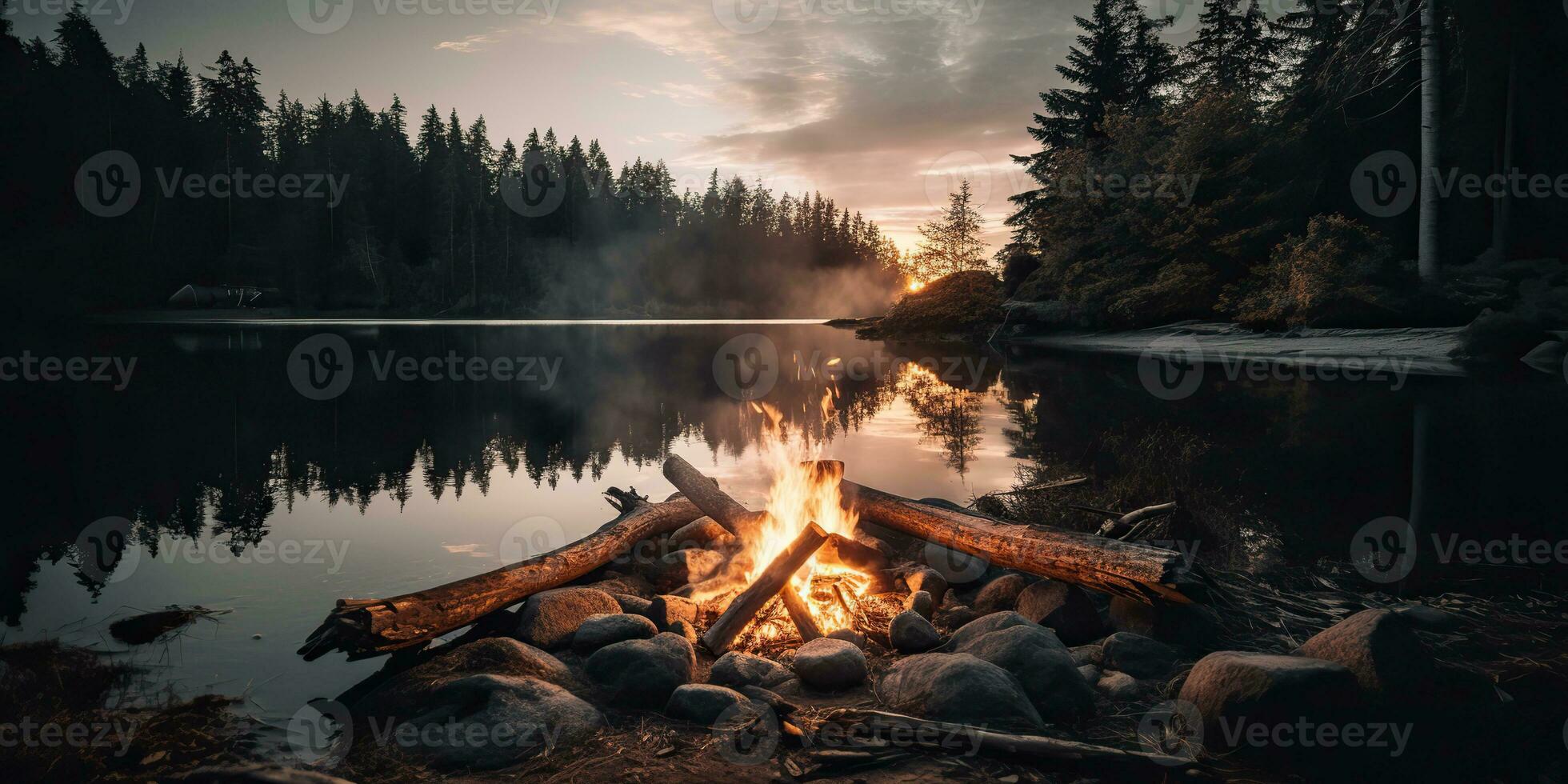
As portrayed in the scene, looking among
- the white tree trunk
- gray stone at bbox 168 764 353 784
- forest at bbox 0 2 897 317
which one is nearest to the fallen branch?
gray stone at bbox 168 764 353 784

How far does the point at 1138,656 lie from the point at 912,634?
1.62 metres

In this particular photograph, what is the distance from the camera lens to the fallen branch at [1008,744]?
3.93 m

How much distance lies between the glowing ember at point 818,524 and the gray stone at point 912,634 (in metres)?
0.51

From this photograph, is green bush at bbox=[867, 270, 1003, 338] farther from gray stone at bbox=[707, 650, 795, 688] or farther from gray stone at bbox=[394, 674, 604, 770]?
gray stone at bbox=[394, 674, 604, 770]

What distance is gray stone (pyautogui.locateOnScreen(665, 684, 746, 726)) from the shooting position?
15.1 ft

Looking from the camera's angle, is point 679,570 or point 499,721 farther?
point 679,570

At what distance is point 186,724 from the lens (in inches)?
175

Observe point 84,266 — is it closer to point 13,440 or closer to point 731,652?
point 13,440

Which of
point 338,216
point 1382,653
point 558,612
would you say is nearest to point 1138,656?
point 1382,653

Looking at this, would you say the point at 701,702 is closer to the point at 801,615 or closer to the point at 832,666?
the point at 832,666

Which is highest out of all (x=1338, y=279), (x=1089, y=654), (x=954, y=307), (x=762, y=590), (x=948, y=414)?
(x=954, y=307)

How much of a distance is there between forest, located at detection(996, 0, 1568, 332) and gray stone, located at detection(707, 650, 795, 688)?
1122 inches

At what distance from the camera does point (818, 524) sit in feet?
23.5

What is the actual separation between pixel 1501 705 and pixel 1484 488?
7.89 meters
